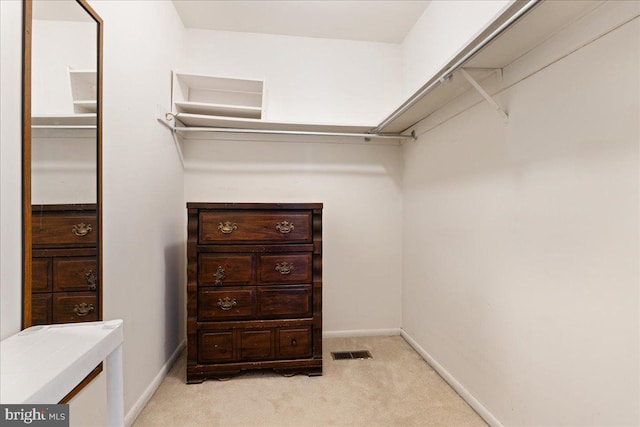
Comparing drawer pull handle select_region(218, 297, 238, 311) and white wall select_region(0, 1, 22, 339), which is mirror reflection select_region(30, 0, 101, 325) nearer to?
white wall select_region(0, 1, 22, 339)

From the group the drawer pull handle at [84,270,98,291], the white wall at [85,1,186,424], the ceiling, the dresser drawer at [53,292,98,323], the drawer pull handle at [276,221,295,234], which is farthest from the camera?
the ceiling

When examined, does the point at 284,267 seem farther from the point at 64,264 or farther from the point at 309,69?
the point at 309,69

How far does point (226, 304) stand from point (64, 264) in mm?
1040

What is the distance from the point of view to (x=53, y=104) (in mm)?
1037

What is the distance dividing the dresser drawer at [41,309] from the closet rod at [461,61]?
1.88m

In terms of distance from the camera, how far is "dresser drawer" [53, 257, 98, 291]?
42.8 inches

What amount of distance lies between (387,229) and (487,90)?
4.86ft

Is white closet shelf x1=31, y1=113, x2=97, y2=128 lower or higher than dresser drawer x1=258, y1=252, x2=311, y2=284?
higher

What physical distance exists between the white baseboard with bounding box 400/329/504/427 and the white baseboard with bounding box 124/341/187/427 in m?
1.95

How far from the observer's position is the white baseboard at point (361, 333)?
2.69 m

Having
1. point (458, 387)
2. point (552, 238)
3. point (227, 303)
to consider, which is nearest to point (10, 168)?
point (227, 303)

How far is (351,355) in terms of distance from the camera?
2.35 metres

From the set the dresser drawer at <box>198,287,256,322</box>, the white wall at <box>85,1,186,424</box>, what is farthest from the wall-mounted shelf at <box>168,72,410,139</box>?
the dresser drawer at <box>198,287,256,322</box>

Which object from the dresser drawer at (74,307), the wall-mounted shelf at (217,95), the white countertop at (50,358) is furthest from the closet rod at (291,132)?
the white countertop at (50,358)
